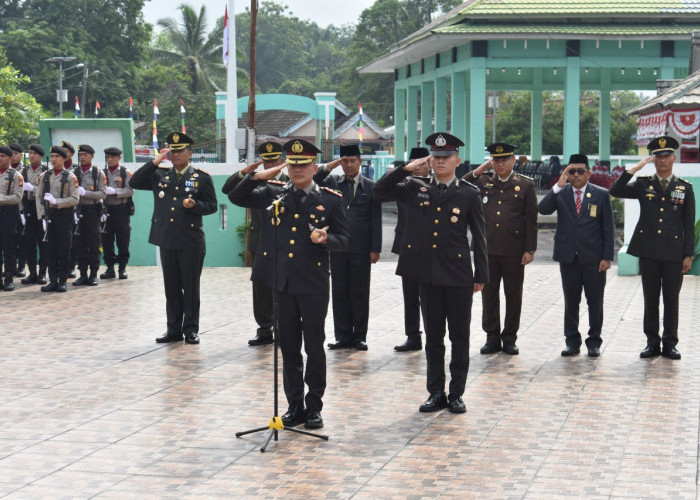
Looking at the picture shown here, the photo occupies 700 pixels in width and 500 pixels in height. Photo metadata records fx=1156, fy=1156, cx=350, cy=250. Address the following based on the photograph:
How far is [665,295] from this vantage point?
10.8m

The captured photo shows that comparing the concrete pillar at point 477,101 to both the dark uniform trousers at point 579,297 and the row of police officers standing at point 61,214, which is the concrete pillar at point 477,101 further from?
the dark uniform trousers at point 579,297

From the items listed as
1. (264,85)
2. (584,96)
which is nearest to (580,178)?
(584,96)

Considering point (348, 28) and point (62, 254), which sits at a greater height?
point (348, 28)

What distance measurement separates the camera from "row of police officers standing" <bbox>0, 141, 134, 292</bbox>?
1506cm

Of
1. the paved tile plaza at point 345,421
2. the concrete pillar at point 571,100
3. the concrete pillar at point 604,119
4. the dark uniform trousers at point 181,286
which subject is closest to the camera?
the paved tile plaza at point 345,421

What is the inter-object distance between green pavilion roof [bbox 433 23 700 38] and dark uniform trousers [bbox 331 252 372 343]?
60.6 feet

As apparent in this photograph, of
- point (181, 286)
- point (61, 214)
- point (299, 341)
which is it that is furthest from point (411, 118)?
point (299, 341)

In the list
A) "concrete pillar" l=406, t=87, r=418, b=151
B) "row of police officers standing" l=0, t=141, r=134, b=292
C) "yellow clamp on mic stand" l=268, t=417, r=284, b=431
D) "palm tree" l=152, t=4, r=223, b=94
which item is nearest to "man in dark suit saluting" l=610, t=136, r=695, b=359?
"yellow clamp on mic stand" l=268, t=417, r=284, b=431

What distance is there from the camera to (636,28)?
29797 mm

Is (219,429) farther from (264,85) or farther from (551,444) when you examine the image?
(264,85)

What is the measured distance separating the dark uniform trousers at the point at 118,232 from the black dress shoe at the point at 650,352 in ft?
27.6

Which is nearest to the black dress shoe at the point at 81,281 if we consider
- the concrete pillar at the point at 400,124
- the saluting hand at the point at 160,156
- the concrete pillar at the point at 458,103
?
the saluting hand at the point at 160,156

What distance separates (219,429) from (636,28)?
24.3 m

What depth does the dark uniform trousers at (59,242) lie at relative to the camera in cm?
1524
